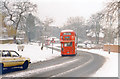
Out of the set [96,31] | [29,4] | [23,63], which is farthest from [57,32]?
[23,63]

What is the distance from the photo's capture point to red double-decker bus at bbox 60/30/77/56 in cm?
3105

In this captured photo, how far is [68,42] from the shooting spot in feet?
103

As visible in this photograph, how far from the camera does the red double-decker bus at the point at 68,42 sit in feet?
102

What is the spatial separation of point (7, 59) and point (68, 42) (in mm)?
18674

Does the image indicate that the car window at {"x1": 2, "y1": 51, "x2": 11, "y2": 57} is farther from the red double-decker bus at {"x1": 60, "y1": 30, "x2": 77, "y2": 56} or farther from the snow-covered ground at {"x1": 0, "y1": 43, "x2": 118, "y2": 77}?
the red double-decker bus at {"x1": 60, "y1": 30, "x2": 77, "y2": 56}

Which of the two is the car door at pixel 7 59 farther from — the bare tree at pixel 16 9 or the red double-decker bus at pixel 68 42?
the bare tree at pixel 16 9

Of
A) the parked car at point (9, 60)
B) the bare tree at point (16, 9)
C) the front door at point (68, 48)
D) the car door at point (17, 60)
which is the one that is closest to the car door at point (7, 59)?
the parked car at point (9, 60)

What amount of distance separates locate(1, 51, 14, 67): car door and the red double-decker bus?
57.8ft

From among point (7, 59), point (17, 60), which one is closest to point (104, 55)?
point (17, 60)

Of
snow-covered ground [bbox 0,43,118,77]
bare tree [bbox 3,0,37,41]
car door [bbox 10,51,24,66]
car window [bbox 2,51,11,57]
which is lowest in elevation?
snow-covered ground [bbox 0,43,118,77]

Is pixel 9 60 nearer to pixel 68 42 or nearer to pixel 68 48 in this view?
pixel 68 42

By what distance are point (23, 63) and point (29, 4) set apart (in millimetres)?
41864

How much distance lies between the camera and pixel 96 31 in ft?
296

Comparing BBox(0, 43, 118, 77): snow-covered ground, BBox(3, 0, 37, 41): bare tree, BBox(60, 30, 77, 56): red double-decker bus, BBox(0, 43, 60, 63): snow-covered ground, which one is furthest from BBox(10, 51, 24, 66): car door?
BBox(3, 0, 37, 41): bare tree
